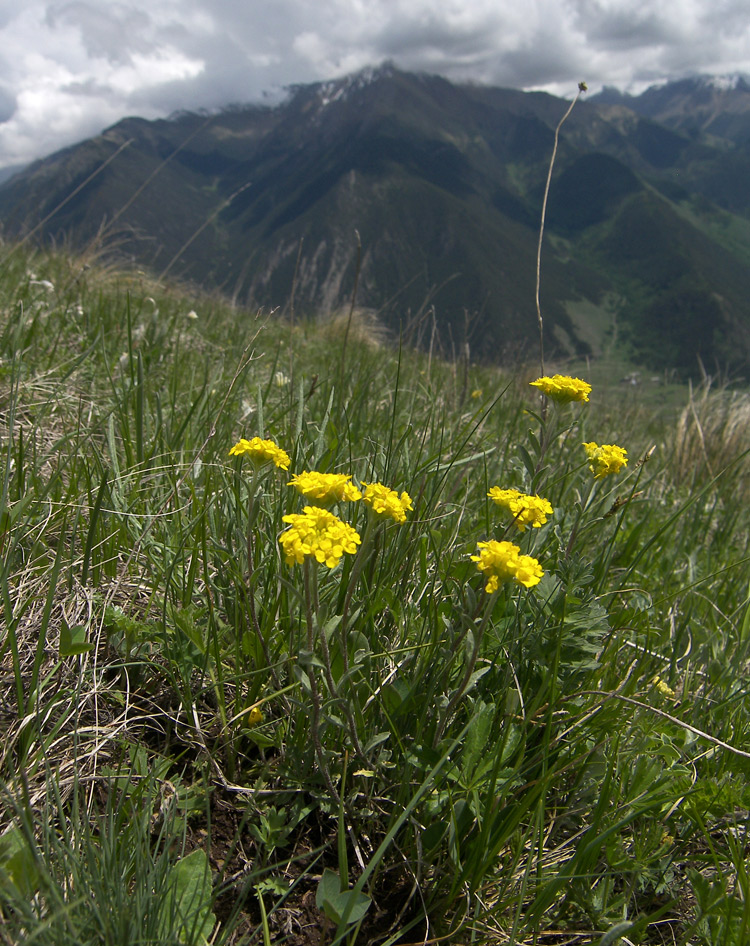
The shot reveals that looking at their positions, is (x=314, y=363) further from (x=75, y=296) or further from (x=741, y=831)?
(x=741, y=831)

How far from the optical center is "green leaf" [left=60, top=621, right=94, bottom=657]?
1.18 m

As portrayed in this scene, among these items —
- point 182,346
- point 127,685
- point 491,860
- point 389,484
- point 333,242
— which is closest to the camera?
point 491,860

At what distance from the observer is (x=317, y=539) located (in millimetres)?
894

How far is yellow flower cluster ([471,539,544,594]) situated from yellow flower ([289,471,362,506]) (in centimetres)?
25

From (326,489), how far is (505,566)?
1.12ft

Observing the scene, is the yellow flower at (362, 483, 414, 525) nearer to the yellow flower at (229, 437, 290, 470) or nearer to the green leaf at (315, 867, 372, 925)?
the yellow flower at (229, 437, 290, 470)

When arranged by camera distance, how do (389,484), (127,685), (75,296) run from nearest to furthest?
(127,685)
(389,484)
(75,296)

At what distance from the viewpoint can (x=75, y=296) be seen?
13.3 feet

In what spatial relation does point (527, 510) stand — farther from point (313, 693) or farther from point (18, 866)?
point (18, 866)

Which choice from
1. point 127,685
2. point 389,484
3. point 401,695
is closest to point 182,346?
point 389,484

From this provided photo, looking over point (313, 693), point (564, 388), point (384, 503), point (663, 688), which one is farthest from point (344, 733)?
point (564, 388)

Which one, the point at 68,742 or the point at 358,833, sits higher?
the point at 68,742

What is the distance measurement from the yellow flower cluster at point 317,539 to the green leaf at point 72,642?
0.61 m

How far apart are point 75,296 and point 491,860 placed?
4305 millimetres
